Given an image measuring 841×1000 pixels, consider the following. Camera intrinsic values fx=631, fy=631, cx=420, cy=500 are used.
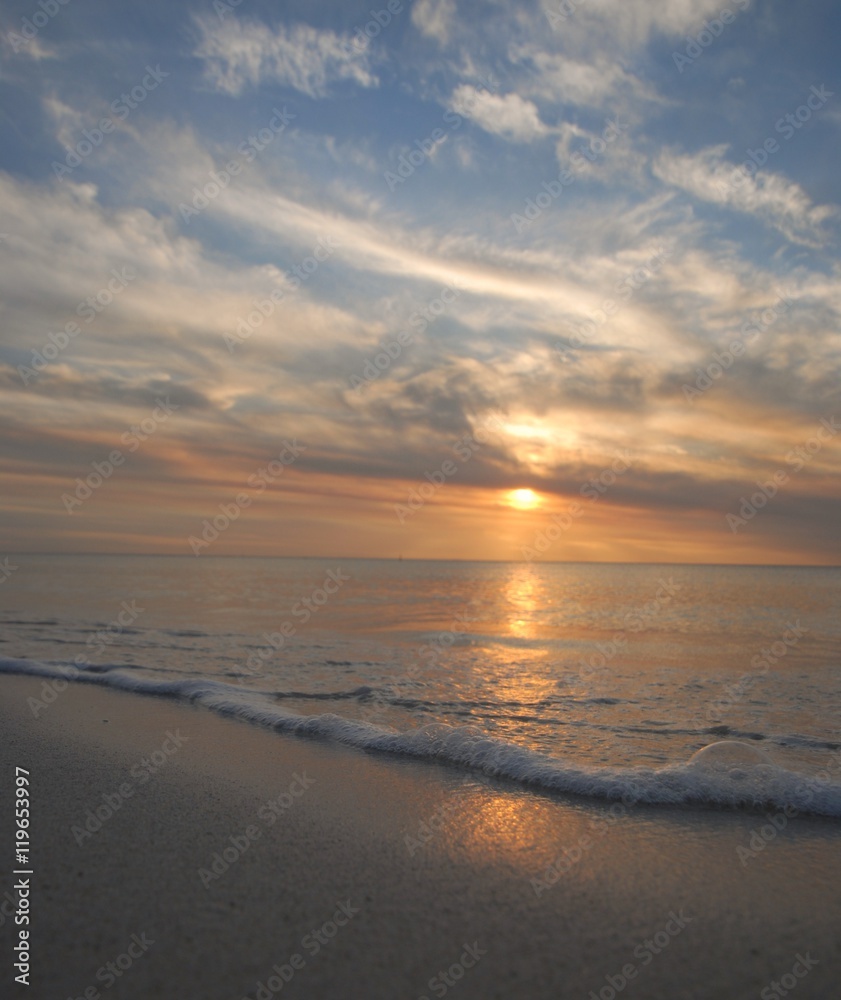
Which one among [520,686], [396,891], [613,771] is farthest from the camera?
[520,686]

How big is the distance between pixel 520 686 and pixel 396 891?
880 centimetres

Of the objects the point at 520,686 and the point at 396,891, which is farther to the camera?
the point at 520,686

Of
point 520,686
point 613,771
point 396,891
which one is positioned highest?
point 396,891

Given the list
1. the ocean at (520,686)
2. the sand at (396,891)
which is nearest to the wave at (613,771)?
the ocean at (520,686)

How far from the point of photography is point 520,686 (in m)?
12.8

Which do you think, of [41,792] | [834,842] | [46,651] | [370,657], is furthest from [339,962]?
[46,651]

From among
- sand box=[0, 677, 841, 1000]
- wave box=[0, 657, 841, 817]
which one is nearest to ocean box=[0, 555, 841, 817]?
wave box=[0, 657, 841, 817]

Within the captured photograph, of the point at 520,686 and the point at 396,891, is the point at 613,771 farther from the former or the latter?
the point at 520,686

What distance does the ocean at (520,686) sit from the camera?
720 centimetres

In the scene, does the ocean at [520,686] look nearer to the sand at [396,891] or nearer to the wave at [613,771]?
the wave at [613,771]

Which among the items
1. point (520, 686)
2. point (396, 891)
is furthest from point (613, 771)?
point (520, 686)

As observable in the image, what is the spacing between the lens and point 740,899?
438 cm

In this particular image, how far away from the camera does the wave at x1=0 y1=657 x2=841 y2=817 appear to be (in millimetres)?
6453

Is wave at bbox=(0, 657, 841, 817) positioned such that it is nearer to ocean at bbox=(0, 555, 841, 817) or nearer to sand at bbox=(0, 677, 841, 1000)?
ocean at bbox=(0, 555, 841, 817)
